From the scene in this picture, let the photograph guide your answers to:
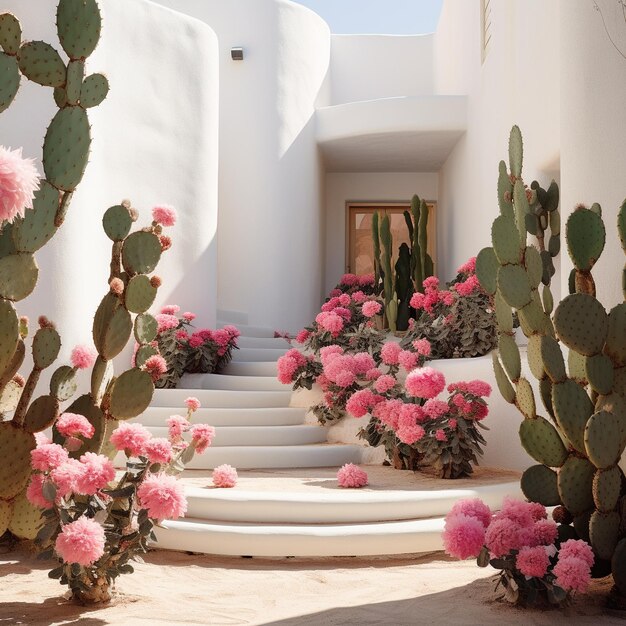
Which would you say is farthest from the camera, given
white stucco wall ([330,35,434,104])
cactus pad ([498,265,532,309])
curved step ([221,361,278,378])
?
white stucco wall ([330,35,434,104])

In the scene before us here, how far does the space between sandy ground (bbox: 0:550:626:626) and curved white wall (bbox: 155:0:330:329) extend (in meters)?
5.90

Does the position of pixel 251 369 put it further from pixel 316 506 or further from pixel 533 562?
pixel 533 562

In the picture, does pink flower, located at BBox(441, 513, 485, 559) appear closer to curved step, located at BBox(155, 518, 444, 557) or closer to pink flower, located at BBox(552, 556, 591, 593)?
pink flower, located at BBox(552, 556, 591, 593)

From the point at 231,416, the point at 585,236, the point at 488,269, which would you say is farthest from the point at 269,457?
the point at 585,236

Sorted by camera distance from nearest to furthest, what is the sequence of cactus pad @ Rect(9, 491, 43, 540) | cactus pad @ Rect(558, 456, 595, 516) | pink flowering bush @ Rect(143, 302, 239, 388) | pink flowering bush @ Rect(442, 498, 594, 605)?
pink flowering bush @ Rect(442, 498, 594, 605), cactus pad @ Rect(558, 456, 595, 516), cactus pad @ Rect(9, 491, 43, 540), pink flowering bush @ Rect(143, 302, 239, 388)

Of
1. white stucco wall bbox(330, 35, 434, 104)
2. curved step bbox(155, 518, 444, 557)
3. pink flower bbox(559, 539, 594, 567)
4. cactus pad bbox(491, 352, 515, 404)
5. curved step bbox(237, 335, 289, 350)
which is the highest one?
white stucco wall bbox(330, 35, 434, 104)

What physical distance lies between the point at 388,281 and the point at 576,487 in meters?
6.69

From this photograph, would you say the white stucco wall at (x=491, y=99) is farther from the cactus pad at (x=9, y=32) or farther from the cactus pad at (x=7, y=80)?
the cactus pad at (x=7, y=80)

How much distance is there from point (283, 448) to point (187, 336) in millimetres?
1834

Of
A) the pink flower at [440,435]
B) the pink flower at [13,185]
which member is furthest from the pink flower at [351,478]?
the pink flower at [13,185]

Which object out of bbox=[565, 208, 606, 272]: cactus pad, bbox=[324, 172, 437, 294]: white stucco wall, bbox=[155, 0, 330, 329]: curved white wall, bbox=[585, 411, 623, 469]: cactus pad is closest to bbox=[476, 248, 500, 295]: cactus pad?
bbox=[565, 208, 606, 272]: cactus pad

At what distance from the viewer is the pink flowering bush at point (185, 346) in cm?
754

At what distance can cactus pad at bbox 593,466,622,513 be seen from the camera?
3449mm

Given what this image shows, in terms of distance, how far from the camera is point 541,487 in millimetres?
3824
